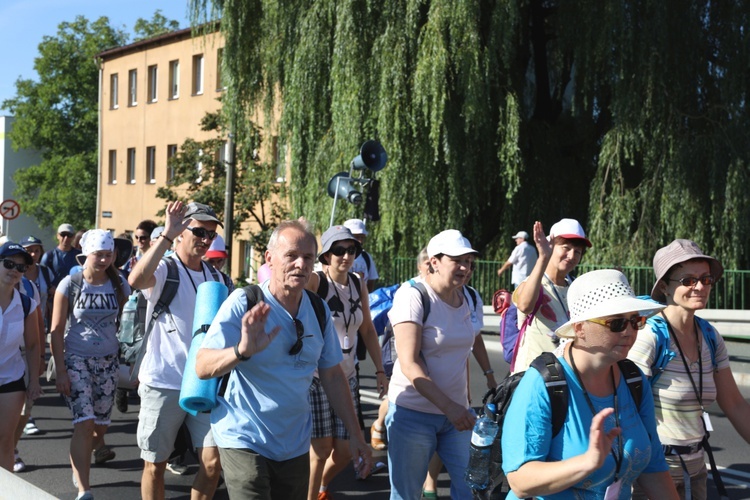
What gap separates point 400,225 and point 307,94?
124 inches

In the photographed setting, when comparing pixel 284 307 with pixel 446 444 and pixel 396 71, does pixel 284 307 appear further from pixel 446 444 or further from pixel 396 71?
pixel 396 71

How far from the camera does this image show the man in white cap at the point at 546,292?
5352 millimetres

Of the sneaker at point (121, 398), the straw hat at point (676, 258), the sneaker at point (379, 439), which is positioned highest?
the straw hat at point (676, 258)

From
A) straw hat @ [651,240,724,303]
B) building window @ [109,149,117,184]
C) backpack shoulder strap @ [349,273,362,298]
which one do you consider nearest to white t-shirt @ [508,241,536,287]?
backpack shoulder strap @ [349,273,362,298]

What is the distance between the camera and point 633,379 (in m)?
3.36

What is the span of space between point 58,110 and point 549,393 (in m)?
61.2

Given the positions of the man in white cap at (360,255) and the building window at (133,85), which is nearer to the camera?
the man in white cap at (360,255)

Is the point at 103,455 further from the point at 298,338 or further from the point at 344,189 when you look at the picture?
the point at 344,189

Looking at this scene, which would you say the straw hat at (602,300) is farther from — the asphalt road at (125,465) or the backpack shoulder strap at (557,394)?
the asphalt road at (125,465)

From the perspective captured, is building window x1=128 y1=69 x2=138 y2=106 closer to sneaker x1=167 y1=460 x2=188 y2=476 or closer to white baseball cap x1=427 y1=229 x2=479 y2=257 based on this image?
sneaker x1=167 y1=460 x2=188 y2=476

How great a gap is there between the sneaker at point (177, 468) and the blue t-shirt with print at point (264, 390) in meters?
3.58

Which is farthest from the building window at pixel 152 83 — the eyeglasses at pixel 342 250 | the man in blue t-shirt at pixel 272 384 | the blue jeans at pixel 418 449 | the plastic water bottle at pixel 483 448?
the plastic water bottle at pixel 483 448

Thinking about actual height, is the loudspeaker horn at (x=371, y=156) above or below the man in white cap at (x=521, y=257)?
above

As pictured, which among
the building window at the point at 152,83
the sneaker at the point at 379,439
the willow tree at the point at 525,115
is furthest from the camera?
the building window at the point at 152,83
